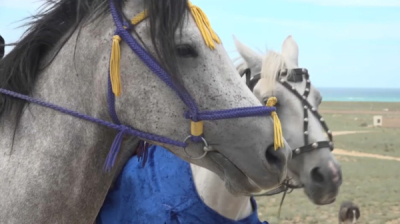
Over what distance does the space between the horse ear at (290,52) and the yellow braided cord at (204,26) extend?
2002 millimetres

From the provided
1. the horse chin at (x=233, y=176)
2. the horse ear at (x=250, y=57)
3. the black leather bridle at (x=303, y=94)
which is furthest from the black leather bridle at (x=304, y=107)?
the horse chin at (x=233, y=176)

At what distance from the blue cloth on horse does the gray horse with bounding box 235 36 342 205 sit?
0.56 m

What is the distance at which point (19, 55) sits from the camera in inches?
86.0

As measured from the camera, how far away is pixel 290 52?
167 inches

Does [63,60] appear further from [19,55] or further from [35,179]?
[35,179]

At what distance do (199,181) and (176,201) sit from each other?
0.20 metres

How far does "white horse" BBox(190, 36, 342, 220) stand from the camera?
3230 millimetres

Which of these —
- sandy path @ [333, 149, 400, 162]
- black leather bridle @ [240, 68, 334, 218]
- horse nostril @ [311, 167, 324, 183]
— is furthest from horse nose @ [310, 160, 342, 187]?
sandy path @ [333, 149, 400, 162]

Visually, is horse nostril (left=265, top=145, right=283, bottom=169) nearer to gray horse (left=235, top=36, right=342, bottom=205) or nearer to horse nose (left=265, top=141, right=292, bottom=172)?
horse nose (left=265, top=141, right=292, bottom=172)

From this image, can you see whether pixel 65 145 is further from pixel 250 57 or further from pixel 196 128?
pixel 250 57

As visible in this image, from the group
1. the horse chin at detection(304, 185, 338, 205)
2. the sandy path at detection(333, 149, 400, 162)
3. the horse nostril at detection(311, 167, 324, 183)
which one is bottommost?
the sandy path at detection(333, 149, 400, 162)

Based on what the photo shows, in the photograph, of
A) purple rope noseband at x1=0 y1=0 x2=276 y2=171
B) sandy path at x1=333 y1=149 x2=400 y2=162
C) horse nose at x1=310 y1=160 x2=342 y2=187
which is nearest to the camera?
purple rope noseband at x1=0 y1=0 x2=276 y2=171

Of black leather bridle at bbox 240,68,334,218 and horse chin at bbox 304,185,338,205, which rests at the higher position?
black leather bridle at bbox 240,68,334,218

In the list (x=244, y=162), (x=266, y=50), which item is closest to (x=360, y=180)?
(x=266, y=50)
